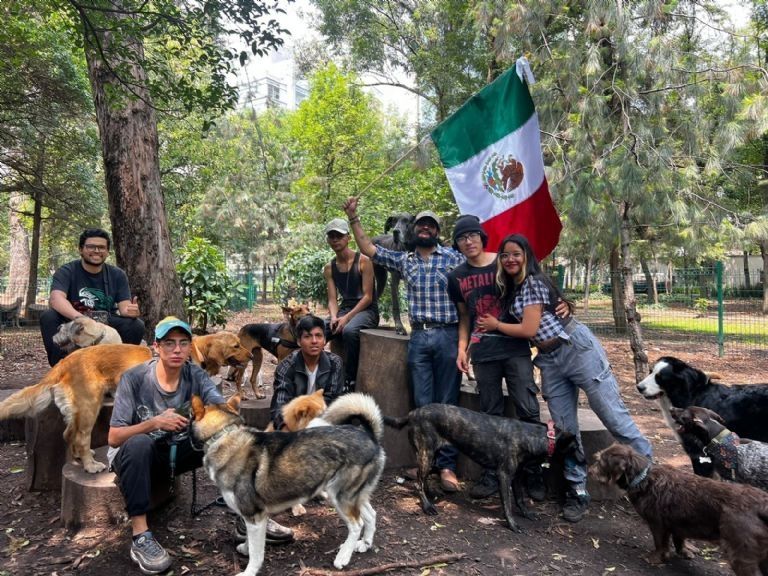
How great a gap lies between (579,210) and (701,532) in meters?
6.49

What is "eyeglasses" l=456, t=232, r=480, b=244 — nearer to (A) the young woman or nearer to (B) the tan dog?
(A) the young woman

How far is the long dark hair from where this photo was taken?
4.21 metres

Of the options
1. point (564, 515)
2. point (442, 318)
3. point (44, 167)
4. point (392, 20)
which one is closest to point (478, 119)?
point (442, 318)

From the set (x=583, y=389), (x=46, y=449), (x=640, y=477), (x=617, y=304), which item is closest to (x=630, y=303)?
(x=583, y=389)

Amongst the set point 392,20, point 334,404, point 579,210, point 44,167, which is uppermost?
point 392,20

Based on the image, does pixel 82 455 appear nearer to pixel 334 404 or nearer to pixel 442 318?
pixel 334 404

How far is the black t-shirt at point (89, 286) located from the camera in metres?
4.96

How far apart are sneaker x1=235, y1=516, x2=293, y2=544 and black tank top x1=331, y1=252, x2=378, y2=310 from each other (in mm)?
2621

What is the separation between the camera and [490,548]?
3.77 metres

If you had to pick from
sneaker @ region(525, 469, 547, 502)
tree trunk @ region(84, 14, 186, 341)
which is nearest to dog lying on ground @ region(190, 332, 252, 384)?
tree trunk @ region(84, 14, 186, 341)

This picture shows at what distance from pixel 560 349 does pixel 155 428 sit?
3.11 metres

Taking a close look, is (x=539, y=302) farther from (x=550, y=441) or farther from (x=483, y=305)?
(x=550, y=441)

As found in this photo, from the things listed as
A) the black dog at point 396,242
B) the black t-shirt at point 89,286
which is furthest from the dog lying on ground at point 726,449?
the black t-shirt at point 89,286

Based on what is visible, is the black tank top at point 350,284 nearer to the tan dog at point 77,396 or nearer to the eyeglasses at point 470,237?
the eyeglasses at point 470,237
